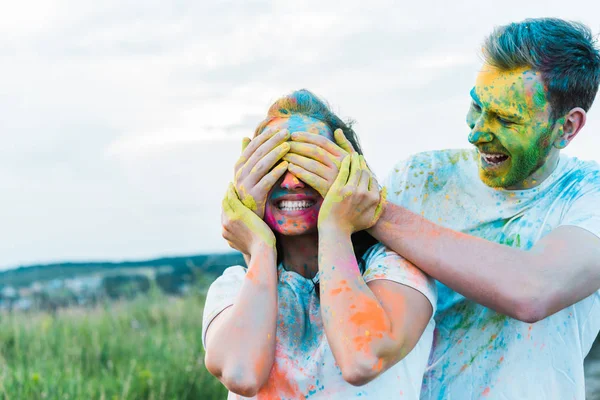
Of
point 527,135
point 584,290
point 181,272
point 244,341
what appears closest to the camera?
point 244,341

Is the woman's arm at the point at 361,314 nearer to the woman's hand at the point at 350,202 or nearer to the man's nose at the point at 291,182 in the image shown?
the woman's hand at the point at 350,202

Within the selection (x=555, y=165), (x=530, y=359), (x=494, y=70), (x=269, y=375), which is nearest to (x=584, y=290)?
(x=530, y=359)

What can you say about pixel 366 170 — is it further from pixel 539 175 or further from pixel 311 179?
pixel 539 175

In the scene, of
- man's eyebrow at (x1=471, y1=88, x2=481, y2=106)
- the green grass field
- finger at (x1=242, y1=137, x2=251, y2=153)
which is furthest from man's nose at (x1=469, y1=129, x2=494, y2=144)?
the green grass field

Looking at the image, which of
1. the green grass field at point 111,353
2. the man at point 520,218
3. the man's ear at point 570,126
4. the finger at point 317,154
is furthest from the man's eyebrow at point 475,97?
the green grass field at point 111,353

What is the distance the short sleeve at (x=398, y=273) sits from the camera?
2487mm

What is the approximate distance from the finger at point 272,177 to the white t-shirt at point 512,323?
69 cm

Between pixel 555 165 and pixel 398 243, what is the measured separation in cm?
80

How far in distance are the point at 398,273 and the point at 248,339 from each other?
570 millimetres

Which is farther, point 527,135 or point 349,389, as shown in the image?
point 527,135

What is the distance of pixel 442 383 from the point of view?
284 centimetres

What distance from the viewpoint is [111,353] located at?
18.5 ft

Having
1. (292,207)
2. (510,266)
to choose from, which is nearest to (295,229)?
(292,207)

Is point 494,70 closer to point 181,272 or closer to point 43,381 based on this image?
point 43,381
